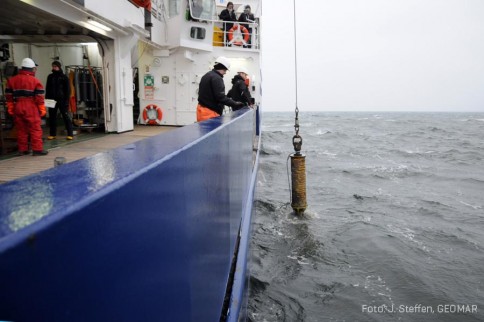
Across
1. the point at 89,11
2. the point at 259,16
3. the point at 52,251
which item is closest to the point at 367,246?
the point at 52,251

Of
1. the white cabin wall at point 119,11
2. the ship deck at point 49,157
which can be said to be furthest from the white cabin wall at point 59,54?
the ship deck at point 49,157

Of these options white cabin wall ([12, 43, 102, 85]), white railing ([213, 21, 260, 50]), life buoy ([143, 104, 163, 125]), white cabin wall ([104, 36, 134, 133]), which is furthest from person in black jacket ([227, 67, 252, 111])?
white cabin wall ([12, 43, 102, 85])

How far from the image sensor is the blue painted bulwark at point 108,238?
1.80ft

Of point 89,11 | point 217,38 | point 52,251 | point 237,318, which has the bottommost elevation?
point 237,318

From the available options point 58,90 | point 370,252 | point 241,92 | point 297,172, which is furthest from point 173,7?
point 370,252

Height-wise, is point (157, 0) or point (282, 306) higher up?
point (157, 0)

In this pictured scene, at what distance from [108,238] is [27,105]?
6116 millimetres

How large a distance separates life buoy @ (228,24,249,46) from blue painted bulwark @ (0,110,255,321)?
1260cm

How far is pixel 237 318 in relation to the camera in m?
3.00

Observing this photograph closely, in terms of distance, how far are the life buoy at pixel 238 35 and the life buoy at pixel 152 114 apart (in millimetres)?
3873

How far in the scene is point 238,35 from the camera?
1345 cm

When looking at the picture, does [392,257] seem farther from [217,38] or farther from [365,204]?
[217,38]

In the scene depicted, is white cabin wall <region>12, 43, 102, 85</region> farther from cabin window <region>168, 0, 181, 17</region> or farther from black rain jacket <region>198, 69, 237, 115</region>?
black rain jacket <region>198, 69, 237, 115</region>

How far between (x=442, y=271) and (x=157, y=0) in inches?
454
